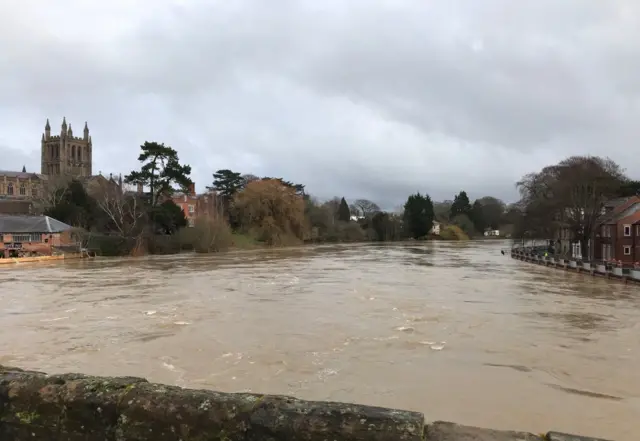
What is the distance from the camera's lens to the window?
178 feet

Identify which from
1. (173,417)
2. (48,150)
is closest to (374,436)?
(173,417)

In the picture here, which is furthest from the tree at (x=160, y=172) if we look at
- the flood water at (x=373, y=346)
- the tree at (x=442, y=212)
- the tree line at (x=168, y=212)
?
the tree at (x=442, y=212)

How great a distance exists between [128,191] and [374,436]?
75810mm

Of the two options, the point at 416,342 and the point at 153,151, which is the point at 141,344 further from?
the point at 153,151

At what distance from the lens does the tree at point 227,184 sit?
90875 mm

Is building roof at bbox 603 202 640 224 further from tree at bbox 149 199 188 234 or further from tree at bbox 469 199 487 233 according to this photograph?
tree at bbox 469 199 487 233

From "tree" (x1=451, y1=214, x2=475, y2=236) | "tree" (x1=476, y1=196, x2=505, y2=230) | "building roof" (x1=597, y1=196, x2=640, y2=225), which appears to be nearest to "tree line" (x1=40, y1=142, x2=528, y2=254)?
"building roof" (x1=597, y1=196, x2=640, y2=225)

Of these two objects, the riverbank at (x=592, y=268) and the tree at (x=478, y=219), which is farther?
the tree at (x=478, y=219)

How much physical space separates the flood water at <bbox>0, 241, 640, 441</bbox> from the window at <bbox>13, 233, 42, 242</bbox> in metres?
35.8

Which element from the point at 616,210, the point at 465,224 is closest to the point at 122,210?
the point at 616,210

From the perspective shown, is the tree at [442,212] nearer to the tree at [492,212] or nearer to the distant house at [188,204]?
the tree at [492,212]

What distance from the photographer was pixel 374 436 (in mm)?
2738

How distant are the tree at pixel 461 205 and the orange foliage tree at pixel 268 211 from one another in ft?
269

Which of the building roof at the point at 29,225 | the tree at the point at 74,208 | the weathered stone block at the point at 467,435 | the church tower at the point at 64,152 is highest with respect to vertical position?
the church tower at the point at 64,152
